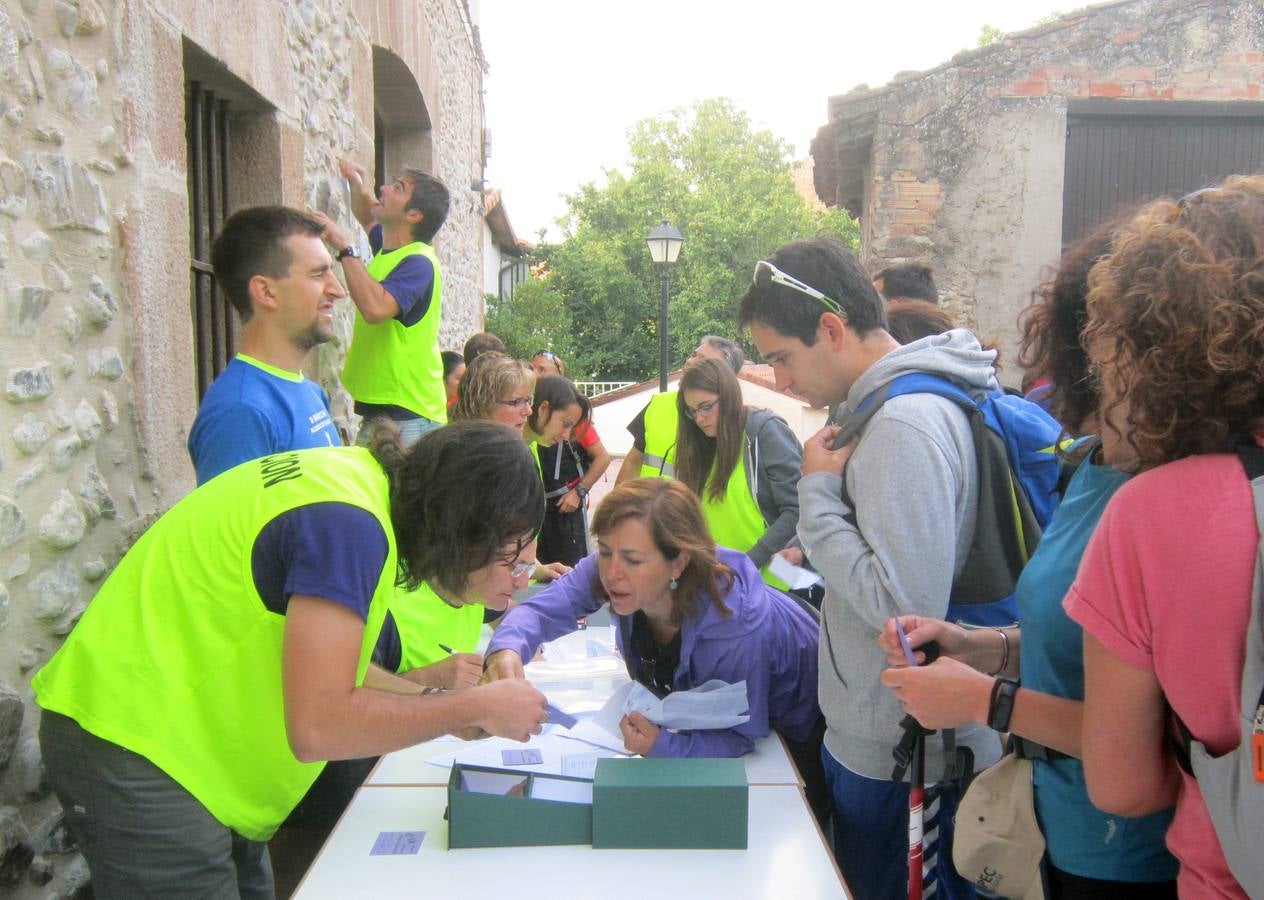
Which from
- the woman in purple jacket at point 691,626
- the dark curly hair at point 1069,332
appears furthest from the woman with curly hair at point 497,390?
the dark curly hair at point 1069,332

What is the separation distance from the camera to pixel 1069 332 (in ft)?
4.89

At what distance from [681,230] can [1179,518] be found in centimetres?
3232

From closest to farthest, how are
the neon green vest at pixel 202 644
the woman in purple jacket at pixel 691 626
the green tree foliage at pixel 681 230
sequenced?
the neon green vest at pixel 202 644
the woman in purple jacket at pixel 691 626
the green tree foliage at pixel 681 230

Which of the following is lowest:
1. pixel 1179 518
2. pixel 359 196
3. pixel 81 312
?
pixel 1179 518

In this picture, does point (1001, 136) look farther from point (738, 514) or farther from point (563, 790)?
point (563, 790)

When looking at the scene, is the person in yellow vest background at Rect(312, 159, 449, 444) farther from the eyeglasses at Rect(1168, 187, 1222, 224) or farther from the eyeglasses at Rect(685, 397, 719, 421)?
the eyeglasses at Rect(1168, 187, 1222, 224)

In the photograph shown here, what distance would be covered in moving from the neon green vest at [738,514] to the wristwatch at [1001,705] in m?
2.09

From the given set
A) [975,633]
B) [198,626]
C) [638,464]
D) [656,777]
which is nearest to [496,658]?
A: [656,777]

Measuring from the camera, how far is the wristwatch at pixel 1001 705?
54.1 inches

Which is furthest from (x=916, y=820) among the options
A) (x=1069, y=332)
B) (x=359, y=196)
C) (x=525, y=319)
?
(x=525, y=319)

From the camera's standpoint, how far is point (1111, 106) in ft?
20.2

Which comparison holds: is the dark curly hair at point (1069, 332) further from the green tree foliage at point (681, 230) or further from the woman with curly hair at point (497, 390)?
the green tree foliage at point (681, 230)

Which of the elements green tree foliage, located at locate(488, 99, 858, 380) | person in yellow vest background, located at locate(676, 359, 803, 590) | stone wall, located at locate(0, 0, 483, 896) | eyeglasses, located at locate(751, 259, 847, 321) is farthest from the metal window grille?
green tree foliage, located at locate(488, 99, 858, 380)

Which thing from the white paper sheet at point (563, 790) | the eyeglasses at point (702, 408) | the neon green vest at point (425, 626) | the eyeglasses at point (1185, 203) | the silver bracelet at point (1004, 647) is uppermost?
the eyeglasses at point (1185, 203)
